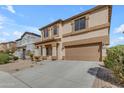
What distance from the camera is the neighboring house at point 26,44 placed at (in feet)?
117

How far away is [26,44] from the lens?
1485 inches

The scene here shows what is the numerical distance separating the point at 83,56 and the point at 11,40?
35.0m

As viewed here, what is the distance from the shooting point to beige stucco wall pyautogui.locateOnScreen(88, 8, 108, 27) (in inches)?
703

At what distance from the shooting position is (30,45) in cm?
3594

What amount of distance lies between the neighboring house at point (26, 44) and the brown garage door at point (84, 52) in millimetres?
13166

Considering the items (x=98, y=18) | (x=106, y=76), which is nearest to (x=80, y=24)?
(x=98, y=18)

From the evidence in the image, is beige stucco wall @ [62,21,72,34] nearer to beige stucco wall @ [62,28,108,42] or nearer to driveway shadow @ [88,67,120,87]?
beige stucco wall @ [62,28,108,42]

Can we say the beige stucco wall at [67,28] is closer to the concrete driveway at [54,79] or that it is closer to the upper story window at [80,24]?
the upper story window at [80,24]

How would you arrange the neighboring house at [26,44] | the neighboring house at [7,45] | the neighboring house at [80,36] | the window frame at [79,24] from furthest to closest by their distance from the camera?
1. the neighboring house at [7,45]
2. the neighboring house at [26,44]
3. the window frame at [79,24]
4. the neighboring house at [80,36]

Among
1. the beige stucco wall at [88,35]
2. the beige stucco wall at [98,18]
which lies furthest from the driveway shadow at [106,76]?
the beige stucco wall at [98,18]

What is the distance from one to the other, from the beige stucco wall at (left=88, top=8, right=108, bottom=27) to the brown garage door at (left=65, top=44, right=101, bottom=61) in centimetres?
290

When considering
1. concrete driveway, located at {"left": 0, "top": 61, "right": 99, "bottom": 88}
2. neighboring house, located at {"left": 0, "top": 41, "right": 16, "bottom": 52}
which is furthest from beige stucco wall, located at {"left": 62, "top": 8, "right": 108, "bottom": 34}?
neighboring house, located at {"left": 0, "top": 41, "right": 16, "bottom": 52}
